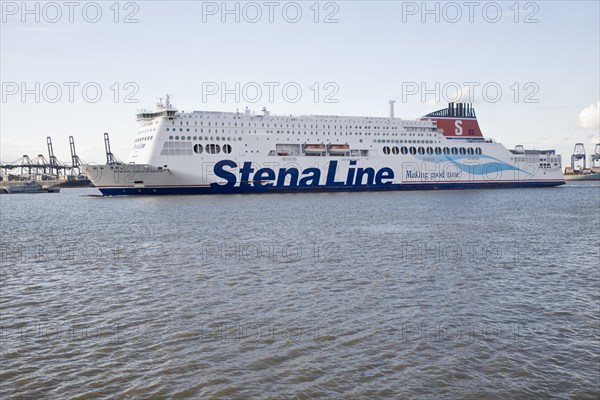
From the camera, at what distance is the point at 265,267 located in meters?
14.2

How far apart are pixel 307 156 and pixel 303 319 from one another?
4590 cm

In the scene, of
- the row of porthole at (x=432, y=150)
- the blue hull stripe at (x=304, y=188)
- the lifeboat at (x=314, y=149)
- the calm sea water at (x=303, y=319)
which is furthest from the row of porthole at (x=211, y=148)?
the calm sea water at (x=303, y=319)

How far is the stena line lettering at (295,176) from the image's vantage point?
50719mm

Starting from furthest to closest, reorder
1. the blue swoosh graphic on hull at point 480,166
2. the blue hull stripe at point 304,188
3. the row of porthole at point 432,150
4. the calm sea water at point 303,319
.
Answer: the blue swoosh graphic on hull at point 480,166, the row of porthole at point 432,150, the blue hull stripe at point 304,188, the calm sea water at point 303,319

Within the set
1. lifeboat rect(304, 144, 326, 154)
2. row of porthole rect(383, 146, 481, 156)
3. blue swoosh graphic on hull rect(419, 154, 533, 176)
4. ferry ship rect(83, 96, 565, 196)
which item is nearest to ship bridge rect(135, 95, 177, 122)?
ferry ship rect(83, 96, 565, 196)

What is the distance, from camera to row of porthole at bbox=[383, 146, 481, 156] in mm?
59750

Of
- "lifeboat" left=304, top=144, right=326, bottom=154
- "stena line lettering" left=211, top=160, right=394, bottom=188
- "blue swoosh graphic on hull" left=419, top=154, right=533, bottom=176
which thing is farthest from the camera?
"blue swoosh graphic on hull" left=419, top=154, right=533, bottom=176

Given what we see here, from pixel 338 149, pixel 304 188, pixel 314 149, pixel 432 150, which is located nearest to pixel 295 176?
pixel 304 188

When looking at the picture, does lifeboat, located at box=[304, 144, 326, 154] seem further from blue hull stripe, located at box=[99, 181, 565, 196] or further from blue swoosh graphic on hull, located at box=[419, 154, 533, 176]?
→ blue swoosh graphic on hull, located at box=[419, 154, 533, 176]

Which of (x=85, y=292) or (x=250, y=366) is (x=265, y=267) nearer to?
(x=85, y=292)

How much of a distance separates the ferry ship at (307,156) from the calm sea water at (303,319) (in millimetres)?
30409

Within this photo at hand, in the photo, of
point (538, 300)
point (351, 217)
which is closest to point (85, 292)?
point (538, 300)

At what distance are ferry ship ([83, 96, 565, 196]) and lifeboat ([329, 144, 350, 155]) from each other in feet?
0.36

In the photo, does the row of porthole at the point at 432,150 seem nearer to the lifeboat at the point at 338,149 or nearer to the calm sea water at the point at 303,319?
the lifeboat at the point at 338,149
